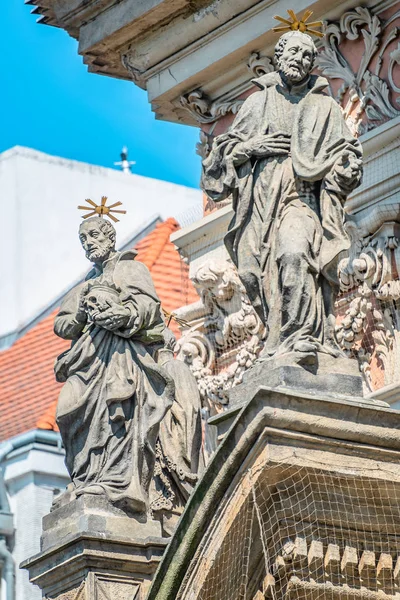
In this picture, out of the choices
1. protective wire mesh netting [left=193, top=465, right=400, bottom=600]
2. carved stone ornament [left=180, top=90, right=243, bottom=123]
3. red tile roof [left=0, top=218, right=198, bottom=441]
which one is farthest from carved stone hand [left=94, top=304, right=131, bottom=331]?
red tile roof [left=0, top=218, right=198, bottom=441]

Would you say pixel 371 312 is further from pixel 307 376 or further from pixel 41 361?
pixel 41 361

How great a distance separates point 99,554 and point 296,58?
279cm

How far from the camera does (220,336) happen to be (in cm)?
1330

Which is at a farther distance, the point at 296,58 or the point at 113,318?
the point at 113,318

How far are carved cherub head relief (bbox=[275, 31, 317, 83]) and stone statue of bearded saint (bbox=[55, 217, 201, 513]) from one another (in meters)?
1.68

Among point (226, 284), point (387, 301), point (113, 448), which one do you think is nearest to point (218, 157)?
point (113, 448)

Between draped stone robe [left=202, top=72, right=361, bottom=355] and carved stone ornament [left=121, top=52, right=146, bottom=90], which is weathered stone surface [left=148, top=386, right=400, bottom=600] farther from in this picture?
carved stone ornament [left=121, top=52, right=146, bottom=90]

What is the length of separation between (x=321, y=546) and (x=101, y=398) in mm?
1907

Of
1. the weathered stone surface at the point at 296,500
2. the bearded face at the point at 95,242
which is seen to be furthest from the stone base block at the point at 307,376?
the bearded face at the point at 95,242

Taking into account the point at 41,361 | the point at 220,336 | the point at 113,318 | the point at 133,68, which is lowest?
the point at 113,318

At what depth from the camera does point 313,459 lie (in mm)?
8562

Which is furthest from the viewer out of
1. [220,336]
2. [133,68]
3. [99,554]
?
[133,68]

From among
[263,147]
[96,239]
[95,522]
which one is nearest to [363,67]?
[96,239]

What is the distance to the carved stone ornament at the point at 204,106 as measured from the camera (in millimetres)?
13641
